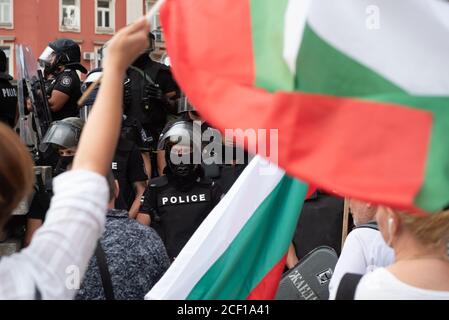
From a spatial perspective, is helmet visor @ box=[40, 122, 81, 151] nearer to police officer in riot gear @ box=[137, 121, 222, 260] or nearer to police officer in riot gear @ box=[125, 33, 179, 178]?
police officer in riot gear @ box=[137, 121, 222, 260]

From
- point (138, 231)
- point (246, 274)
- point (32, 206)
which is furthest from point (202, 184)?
point (246, 274)

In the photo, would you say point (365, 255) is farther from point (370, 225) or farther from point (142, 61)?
point (142, 61)

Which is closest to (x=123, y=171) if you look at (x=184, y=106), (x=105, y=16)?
(x=184, y=106)

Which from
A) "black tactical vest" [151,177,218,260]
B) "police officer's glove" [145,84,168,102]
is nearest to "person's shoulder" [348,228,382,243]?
"black tactical vest" [151,177,218,260]

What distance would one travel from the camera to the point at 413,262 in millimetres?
2475

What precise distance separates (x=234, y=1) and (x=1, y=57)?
5917 millimetres

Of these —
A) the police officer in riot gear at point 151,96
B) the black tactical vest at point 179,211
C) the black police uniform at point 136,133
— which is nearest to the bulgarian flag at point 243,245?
the black tactical vest at point 179,211

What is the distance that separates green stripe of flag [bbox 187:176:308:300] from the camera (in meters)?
3.03

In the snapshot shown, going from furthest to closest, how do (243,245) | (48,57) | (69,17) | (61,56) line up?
(69,17)
(48,57)
(61,56)
(243,245)

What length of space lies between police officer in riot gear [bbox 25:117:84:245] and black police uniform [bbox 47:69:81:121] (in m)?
2.31

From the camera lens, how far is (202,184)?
5.59 meters

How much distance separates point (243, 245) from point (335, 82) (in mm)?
929

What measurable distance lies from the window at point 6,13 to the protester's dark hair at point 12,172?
36120 millimetres

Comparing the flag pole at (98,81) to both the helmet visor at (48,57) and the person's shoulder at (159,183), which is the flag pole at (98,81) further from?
the helmet visor at (48,57)
